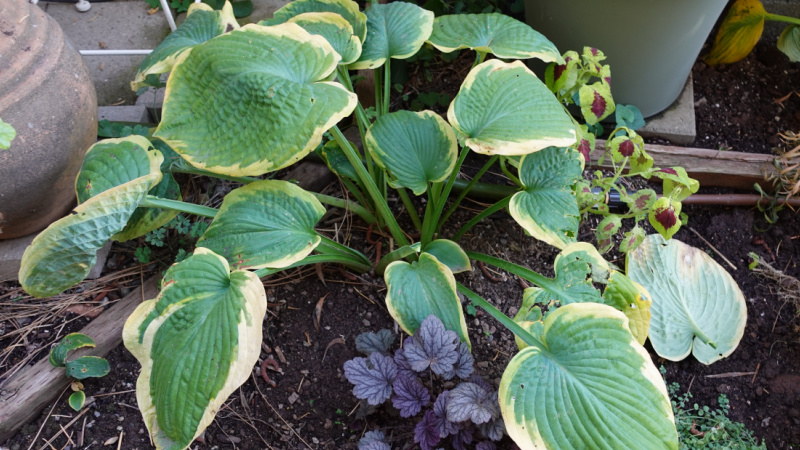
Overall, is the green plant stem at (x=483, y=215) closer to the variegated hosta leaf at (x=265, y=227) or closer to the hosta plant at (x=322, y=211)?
the hosta plant at (x=322, y=211)

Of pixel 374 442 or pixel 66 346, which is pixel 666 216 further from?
pixel 66 346

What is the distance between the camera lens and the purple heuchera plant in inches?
43.3

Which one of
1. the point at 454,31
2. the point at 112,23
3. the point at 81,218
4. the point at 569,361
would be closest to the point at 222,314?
the point at 81,218

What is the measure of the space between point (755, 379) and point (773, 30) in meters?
1.42

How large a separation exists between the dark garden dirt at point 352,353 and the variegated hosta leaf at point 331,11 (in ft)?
1.80

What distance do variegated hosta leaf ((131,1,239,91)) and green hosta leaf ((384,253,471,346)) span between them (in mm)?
684

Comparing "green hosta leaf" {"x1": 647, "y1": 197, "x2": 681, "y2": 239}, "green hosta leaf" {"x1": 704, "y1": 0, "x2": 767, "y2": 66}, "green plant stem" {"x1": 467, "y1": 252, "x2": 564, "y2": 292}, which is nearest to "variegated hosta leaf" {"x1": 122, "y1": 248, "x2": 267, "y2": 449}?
"green plant stem" {"x1": 467, "y1": 252, "x2": 564, "y2": 292}

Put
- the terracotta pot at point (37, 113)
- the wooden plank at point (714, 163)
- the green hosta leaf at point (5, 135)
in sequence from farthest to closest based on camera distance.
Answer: the wooden plank at point (714, 163), the terracotta pot at point (37, 113), the green hosta leaf at point (5, 135)

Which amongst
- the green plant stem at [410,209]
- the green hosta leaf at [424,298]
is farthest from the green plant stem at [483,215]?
the green hosta leaf at [424,298]

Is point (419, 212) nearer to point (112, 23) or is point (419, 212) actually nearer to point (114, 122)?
point (114, 122)

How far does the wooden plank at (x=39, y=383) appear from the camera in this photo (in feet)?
4.14

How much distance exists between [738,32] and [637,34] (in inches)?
24.2

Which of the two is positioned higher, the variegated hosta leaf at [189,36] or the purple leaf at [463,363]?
the variegated hosta leaf at [189,36]

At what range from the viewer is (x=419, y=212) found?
1.65 m
